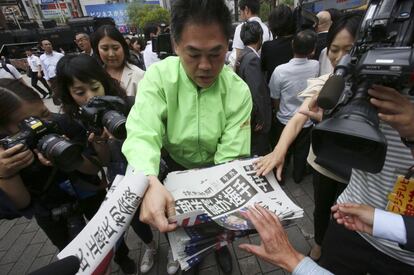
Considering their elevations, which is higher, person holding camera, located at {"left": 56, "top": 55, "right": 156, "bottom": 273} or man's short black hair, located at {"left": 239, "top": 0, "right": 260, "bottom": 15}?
man's short black hair, located at {"left": 239, "top": 0, "right": 260, "bottom": 15}

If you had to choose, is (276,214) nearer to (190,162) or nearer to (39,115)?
(190,162)

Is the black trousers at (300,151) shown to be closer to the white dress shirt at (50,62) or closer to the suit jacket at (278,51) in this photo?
the suit jacket at (278,51)

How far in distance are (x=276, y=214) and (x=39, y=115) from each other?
4.33ft

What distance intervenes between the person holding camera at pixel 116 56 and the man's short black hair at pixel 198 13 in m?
1.35

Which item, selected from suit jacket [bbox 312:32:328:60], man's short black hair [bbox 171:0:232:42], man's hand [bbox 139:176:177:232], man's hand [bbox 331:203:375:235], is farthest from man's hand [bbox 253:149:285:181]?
suit jacket [bbox 312:32:328:60]

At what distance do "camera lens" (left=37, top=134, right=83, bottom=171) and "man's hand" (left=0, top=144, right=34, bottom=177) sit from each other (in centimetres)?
6

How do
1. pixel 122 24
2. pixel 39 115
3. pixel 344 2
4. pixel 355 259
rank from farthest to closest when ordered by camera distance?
pixel 122 24
pixel 344 2
pixel 39 115
pixel 355 259

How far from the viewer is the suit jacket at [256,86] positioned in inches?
99.7

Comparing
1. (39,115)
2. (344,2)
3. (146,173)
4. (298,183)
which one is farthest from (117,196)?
(344,2)

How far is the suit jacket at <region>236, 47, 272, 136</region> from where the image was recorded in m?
2.53

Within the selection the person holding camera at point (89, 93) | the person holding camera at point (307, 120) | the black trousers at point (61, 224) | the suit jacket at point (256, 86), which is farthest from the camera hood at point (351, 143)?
the suit jacket at point (256, 86)

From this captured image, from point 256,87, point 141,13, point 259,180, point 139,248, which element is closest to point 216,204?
point 259,180

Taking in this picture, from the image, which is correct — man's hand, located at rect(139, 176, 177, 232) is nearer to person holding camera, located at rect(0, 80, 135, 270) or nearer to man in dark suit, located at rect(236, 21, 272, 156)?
person holding camera, located at rect(0, 80, 135, 270)

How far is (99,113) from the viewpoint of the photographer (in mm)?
1435
